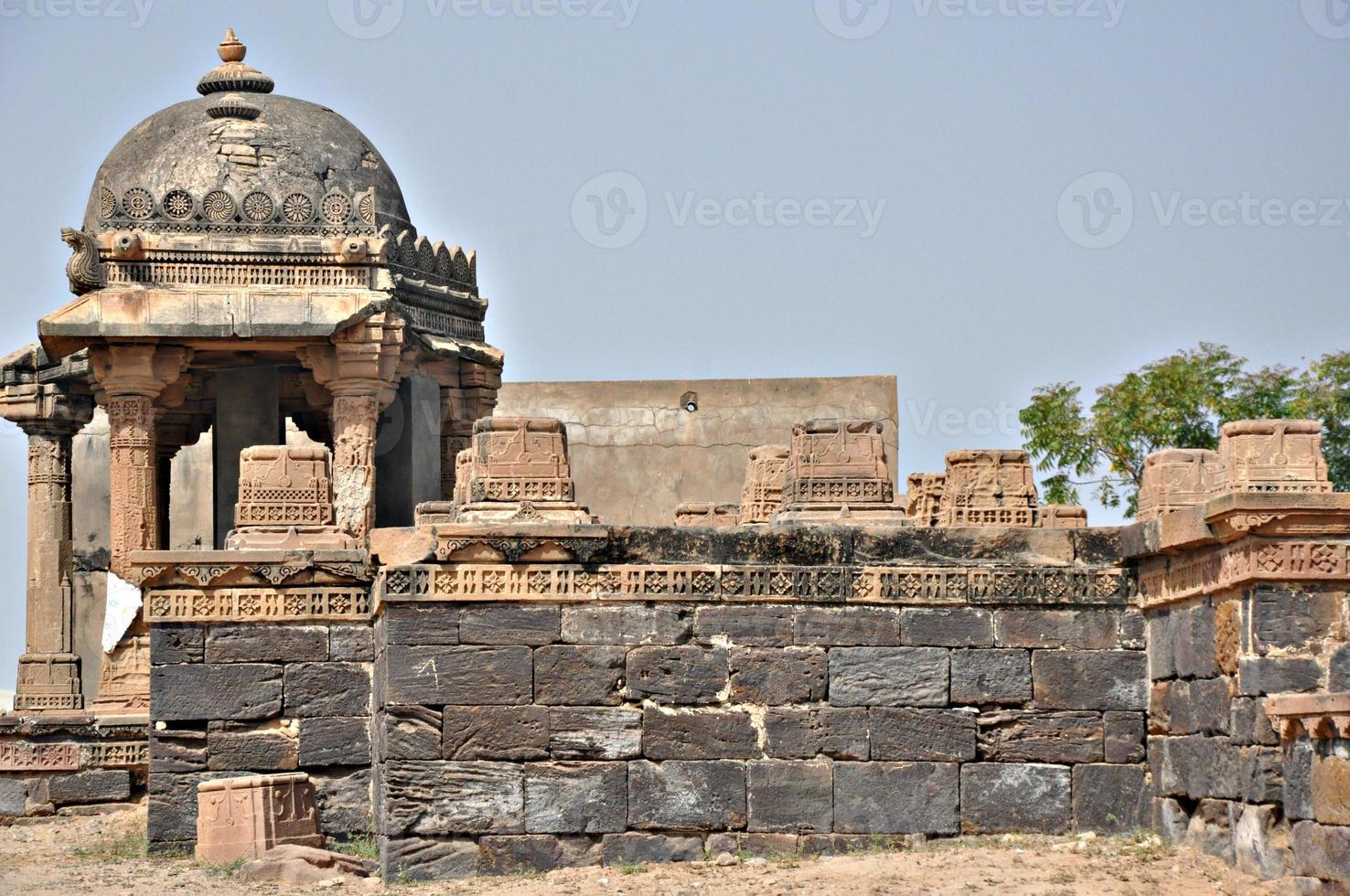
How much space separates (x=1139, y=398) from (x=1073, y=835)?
1488 cm

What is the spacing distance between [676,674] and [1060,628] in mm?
2094

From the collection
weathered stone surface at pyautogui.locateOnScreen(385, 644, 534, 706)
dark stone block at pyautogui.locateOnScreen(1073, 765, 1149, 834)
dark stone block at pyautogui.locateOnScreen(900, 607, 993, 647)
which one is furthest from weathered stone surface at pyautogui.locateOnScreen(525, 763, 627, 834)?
dark stone block at pyautogui.locateOnScreen(1073, 765, 1149, 834)

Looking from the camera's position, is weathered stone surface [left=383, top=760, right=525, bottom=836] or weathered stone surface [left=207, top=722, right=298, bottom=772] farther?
weathered stone surface [left=207, top=722, right=298, bottom=772]

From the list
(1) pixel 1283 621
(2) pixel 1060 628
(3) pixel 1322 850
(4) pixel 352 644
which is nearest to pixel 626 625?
(4) pixel 352 644

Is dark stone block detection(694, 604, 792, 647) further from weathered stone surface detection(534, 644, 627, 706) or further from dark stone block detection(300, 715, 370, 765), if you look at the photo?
dark stone block detection(300, 715, 370, 765)

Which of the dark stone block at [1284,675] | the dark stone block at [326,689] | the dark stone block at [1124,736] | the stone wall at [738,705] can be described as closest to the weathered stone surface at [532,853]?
the stone wall at [738,705]

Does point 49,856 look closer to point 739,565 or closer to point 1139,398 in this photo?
point 739,565

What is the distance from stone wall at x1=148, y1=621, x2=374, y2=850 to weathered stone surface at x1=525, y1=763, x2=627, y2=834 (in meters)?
1.90

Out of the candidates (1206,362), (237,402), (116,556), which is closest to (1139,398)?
(1206,362)

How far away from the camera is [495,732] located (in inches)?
505

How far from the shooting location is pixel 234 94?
20797 mm

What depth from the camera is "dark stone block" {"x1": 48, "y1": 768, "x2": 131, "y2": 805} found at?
18297 mm

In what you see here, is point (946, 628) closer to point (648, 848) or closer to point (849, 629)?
point (849, 629)

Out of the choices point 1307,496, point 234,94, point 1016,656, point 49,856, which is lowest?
point 49,856
